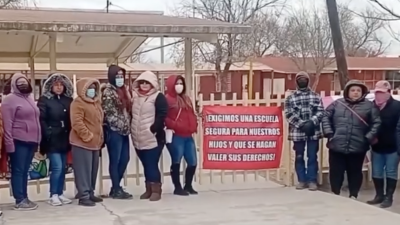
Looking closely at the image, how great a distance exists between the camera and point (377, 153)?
8.42m

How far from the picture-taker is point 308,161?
8906 millimetres

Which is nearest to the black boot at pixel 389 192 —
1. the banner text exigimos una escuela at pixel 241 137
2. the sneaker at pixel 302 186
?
the sneaker at pixel 302 186

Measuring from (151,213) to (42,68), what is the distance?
16474 millimetres

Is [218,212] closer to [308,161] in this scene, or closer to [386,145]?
[308,161]

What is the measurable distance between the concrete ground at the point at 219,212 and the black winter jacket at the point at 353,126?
0.72 metres

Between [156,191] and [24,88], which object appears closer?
[24,88]

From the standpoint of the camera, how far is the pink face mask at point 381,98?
8.24m

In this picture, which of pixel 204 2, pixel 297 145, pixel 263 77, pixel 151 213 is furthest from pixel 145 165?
pixel 263 77

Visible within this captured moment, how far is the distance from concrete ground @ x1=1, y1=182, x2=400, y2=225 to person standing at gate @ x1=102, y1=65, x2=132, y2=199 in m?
0.60

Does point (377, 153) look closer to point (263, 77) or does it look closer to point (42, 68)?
point (42, 68)

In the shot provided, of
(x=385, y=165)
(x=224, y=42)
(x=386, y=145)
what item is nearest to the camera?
(x=386, y=145)

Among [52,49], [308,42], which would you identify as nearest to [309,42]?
[308,42]

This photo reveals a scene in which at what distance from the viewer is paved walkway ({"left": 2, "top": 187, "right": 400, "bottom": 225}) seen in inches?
275

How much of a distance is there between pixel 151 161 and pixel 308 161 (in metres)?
2.35
